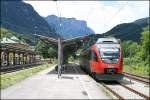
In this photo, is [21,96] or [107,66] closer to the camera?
[21,96]

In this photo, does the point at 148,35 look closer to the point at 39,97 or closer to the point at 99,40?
the point at 99,40

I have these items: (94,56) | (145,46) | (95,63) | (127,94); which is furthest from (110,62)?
(145,46)

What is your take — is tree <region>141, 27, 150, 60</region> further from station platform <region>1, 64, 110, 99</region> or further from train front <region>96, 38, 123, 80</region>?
station platform <region>1, 64, 110, 99</region>

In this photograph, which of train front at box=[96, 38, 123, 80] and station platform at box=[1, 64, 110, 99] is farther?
train front at box=[96, 38, 123, 80]

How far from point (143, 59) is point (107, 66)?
43863 mm

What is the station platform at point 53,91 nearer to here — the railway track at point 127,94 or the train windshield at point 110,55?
the railway track at point 127,94

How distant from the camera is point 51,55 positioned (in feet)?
359

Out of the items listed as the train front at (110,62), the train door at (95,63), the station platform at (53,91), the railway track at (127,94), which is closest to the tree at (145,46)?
the train door at (95,63)

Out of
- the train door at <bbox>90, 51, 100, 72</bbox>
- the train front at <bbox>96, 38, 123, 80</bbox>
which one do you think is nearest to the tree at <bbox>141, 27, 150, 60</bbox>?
the train door at <bbox>90, 51, 100, 72</bbox>

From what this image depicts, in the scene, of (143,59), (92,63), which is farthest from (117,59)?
(143,59)

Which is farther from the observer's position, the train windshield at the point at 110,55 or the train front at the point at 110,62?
the train windshield at the point at 110,55

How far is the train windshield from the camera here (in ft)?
101

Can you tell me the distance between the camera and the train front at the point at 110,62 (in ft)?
100

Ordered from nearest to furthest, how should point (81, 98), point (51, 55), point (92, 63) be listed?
point (81, 98)
point (92, 63)
point (51, 55)
